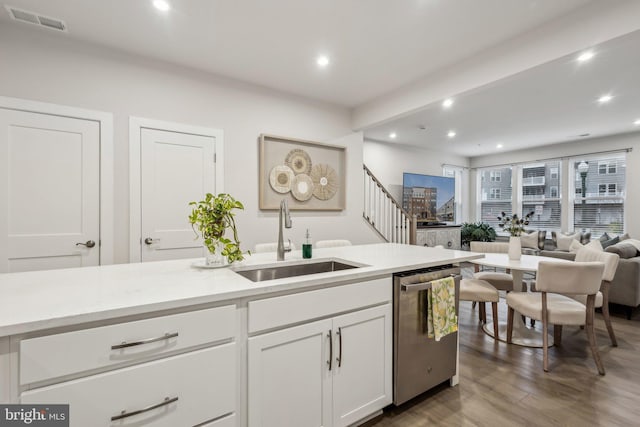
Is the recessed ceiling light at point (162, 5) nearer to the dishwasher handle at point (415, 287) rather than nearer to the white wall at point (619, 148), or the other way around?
the dishwasher handle at point (415, 287)

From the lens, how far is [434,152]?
748 centimetres

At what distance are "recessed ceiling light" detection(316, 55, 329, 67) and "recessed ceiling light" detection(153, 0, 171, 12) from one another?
4.57ft

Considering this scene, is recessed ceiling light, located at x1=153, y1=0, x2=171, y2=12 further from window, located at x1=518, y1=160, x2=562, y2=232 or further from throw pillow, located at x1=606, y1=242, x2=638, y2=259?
window, located at x1=518, y1=160, x2=562, y2=232

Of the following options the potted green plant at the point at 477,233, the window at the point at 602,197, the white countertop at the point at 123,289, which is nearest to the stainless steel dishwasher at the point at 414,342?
the white countertop at the point at 123,289

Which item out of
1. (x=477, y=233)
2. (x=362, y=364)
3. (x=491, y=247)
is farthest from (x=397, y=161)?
(x=362, y=364)

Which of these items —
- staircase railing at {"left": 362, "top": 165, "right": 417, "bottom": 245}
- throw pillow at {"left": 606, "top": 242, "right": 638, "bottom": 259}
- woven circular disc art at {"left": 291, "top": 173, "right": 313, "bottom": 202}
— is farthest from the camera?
staircase railing at {"left": 362, "top": 165, "right": 417, "bottom": 245}

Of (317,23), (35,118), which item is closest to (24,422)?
(35,118)

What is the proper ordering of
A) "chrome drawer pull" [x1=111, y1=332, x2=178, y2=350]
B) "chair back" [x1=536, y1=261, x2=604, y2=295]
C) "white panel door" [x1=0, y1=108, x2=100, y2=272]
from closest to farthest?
"chrome drawer pull" [x1=111, y1=332, x2=178, y2=350]
"chair back" [x1=536, y1=261, x2=604, y2=295]
"white panel door" [x1=0, y1=108, x2=100, y2=272]

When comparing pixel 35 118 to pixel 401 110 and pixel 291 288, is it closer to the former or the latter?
pixel 291 288

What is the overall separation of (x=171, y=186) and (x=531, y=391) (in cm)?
359

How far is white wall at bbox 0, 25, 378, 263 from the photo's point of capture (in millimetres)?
2533

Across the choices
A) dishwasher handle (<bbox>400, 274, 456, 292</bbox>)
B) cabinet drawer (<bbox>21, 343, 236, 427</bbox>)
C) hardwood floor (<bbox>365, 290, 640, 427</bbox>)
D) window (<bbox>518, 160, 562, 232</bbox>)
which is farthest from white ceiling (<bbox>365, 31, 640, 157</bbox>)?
cabinet drawer (<bbox>21, 343, 236, 427</bbox>)

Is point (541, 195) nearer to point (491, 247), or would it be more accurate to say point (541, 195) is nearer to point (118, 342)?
point (491, 247)

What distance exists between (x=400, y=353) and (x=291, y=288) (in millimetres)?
899
